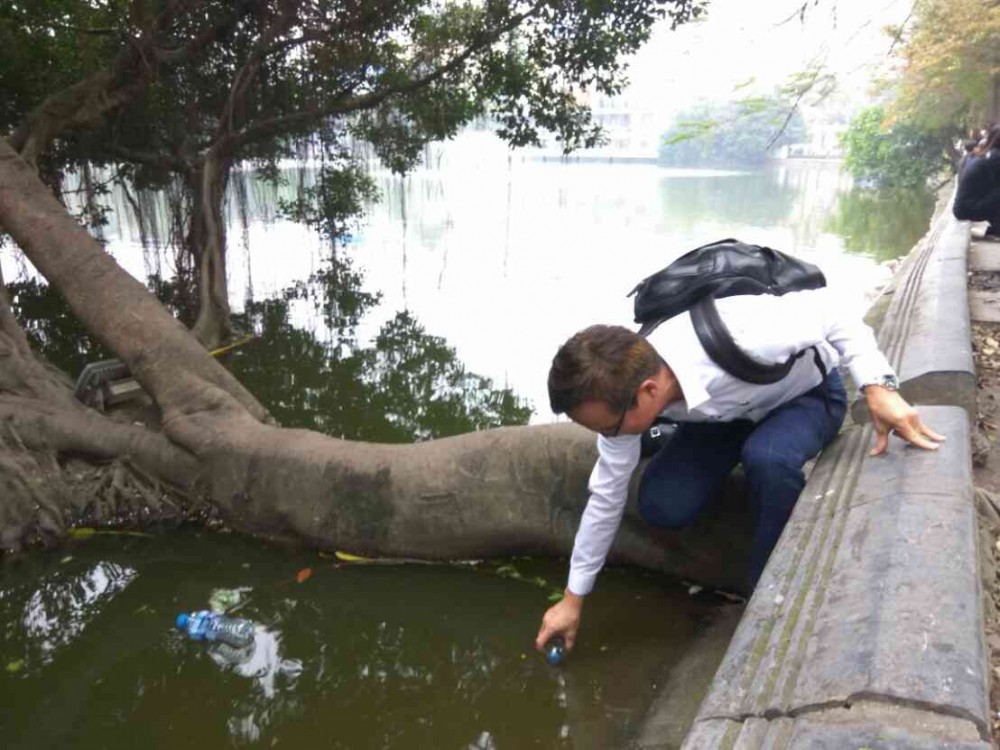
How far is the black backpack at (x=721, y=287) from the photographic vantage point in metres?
1.76

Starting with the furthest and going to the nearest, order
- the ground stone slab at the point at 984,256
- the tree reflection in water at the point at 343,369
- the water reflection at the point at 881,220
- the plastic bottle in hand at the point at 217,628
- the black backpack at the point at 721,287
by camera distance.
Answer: the water reflection at the point at 881,220
the ground stone slab at the point at 984,256
the tree reflection in water at the point at 343,369
the plastic bottle in hand at the point at 217,628
the black backpack at the point at 721,287

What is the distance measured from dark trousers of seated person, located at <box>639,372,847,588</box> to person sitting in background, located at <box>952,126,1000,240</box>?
4.87 meters

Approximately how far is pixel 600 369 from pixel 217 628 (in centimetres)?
185

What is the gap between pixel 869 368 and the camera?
71.2 inches

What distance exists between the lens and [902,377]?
2.70 metres

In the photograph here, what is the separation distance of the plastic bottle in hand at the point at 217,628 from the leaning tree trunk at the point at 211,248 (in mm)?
3893

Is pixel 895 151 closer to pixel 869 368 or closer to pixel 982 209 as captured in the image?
pixel 982 209

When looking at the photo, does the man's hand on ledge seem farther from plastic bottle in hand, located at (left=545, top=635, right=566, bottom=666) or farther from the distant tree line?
the distant tree line

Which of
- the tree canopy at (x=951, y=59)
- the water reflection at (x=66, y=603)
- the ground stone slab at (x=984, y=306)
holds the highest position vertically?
the tree canopy at (x=951, y=59)

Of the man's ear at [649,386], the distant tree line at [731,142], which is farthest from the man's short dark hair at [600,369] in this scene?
the distant tree line at [731,142]

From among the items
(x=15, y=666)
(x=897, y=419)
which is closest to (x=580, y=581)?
(x=897, y=419)

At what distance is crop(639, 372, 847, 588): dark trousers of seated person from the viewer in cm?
194

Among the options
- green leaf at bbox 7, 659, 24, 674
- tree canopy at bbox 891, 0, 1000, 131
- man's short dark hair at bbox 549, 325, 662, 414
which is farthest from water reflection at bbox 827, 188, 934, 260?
green leaf at bbox 7, 659, 24, 674

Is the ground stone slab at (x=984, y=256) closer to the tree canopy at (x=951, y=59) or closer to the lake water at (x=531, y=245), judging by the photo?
the lake water at (x=531, y=245)
